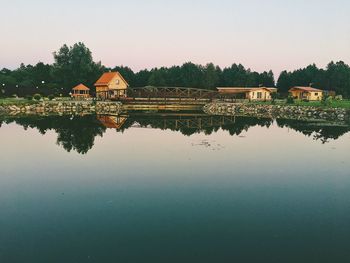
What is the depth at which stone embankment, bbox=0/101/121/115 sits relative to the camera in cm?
4800

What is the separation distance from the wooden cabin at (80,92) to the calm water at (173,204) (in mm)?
53044

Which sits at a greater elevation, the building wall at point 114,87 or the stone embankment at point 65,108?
the building wall at point 114,87

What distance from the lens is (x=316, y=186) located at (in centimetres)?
1167

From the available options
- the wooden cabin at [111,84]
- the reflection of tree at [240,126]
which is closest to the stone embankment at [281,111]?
the reflection of tree at [240,126]

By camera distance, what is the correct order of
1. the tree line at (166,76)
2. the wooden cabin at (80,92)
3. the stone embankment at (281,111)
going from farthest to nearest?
the tree line at (166,76)
the wooden cabin at (80,92)
the stone embankment at (281,111)

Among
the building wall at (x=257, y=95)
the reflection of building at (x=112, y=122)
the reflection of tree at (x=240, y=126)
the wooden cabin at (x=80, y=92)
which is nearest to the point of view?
the reflection of tree at (x=240, y=126)

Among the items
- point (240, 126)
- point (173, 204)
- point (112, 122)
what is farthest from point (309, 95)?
→ point (173, 204)

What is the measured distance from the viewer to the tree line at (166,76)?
263 feet

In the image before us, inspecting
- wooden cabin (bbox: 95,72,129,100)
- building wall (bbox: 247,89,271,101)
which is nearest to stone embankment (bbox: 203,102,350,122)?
building wall (bbox: 247,89,271,101)

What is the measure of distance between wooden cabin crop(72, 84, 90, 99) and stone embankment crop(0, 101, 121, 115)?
52.7 feet

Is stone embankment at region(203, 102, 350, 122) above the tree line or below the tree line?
below

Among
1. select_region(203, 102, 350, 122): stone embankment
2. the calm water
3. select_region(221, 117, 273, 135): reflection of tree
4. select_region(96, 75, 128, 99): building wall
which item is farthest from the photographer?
select_region(96, 75, 128, 99): building wall

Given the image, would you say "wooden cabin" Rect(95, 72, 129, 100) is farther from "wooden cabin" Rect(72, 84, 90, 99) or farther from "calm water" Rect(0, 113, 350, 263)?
"calm water" Rect(0, 113, 350, 263)

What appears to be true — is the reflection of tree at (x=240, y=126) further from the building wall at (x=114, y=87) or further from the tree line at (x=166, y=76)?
the tree line at (x=166, y=76)
